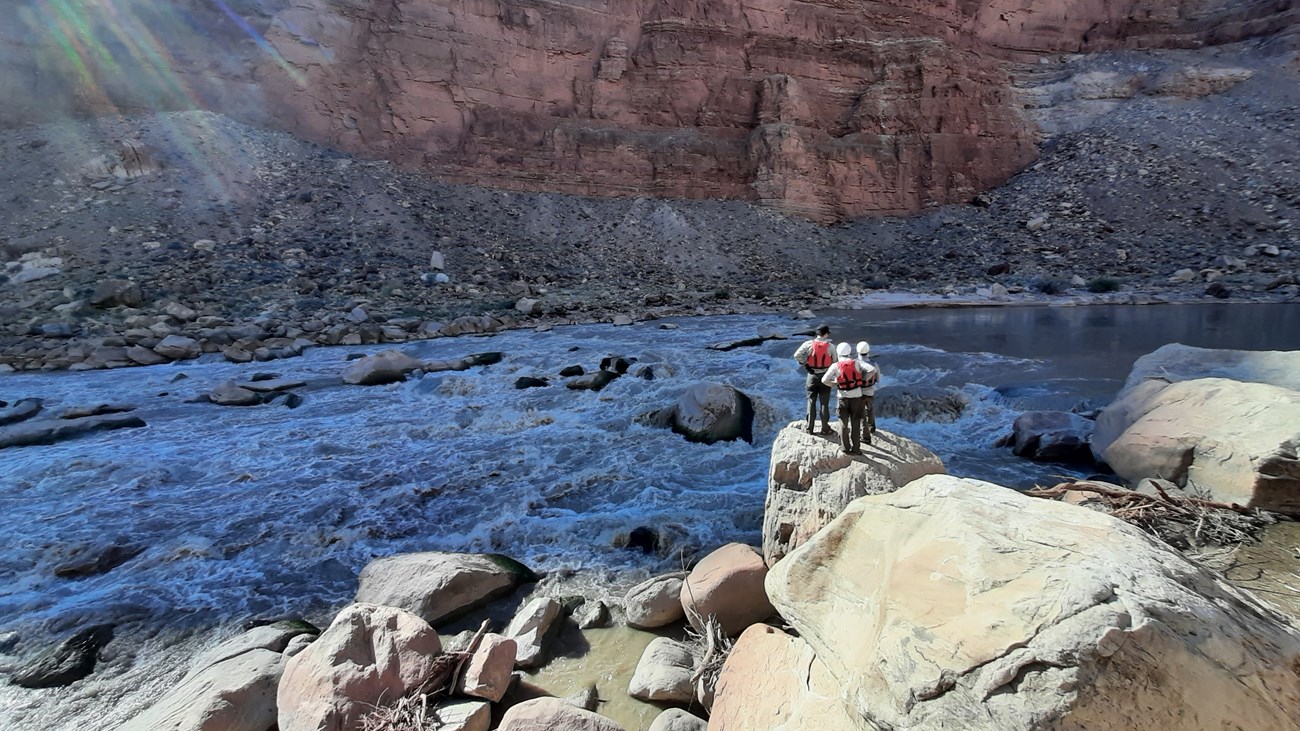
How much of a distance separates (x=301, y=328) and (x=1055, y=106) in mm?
37942

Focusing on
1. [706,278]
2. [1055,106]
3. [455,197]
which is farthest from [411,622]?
[1055,106]

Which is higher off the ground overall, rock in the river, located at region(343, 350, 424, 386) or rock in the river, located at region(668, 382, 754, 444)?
rock in the river, located at region(343, 350, 424, 386)

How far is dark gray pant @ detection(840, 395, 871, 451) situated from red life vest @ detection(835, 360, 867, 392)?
0.27 ft

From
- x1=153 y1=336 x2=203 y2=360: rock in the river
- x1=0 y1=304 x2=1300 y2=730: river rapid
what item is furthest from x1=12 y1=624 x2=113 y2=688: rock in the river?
x1=153 y1=336 x2=203 y2=360: rock in the river

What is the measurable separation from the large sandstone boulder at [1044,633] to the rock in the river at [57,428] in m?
9.86

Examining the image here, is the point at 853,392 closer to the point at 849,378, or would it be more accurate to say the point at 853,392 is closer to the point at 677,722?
the point at 849,378

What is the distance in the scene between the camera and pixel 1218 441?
4578 millimetres

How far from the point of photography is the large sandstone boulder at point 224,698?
8.64 ft

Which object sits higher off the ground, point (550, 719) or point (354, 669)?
point (354, 669)

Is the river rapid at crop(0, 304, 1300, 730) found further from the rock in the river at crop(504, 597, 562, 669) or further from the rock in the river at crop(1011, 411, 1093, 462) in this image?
the rock in the river at crop(504, 597, 562, 669)

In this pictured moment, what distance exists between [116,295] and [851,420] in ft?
58.6

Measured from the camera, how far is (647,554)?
15.7 ft

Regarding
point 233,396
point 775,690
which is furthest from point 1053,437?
point 233,396

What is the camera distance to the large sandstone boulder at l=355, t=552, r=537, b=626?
12.7 ft
